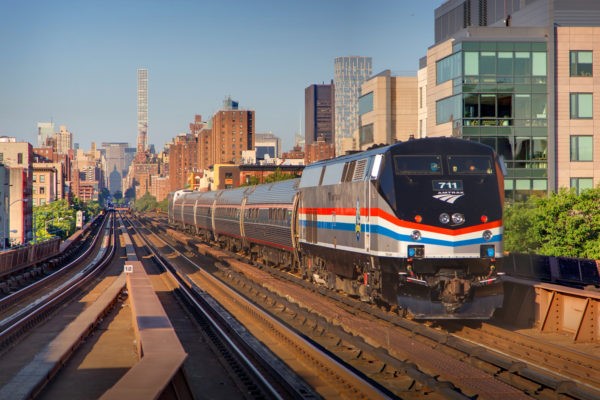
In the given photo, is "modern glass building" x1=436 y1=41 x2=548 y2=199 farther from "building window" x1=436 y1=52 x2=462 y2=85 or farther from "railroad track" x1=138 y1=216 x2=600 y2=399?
"railroad track" x1=138 y1=216 x2=600 y2=399

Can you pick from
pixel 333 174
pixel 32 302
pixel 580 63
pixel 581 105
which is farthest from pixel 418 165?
pixel 580 63

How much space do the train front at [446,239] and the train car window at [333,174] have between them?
4.71m

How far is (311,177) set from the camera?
98.0ft

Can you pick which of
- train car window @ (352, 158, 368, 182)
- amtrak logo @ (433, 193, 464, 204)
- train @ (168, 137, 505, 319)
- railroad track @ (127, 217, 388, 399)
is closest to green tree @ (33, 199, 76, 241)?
railroad track @ (127, 217, 388, 399)

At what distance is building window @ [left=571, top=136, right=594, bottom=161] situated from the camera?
56.2 m

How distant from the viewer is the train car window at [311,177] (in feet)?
93.9

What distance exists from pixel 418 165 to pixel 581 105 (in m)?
40.1

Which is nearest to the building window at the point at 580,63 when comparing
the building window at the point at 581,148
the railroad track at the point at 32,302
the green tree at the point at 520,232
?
the building window at the point at 581,148

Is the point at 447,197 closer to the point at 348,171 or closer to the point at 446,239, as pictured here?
the point at 446,239

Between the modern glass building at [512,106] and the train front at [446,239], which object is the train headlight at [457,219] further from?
the modern glass building at [512,106]

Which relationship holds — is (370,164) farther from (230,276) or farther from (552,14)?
(552,14)

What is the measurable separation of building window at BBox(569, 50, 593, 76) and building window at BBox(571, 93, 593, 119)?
153 cm

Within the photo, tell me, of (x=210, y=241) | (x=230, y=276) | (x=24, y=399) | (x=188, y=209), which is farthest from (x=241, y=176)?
(x=24, y=399)

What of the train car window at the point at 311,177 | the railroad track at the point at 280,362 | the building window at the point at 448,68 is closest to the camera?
the railroad track at the point at 280,362
